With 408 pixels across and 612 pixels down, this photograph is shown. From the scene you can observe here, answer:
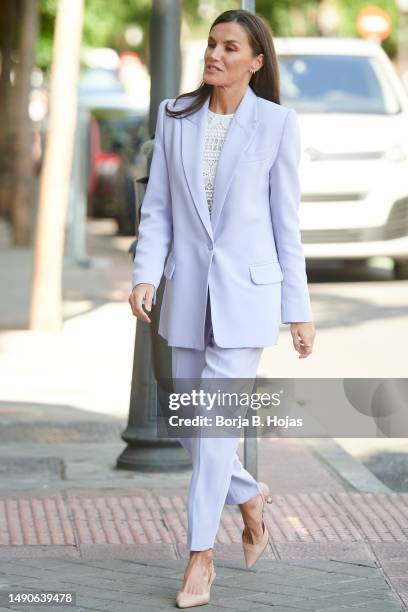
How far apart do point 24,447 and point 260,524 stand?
2599mm

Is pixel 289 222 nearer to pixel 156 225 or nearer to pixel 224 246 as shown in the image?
pixel 224 246

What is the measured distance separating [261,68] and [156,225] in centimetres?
59

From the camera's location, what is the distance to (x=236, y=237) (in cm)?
464

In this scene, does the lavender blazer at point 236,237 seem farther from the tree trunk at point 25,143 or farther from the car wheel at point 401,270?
the tree trunk at point 25,143

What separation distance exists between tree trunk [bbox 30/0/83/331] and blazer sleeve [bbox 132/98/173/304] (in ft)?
22.8

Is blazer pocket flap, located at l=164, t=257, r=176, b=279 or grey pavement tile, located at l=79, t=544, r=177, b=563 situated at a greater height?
blazer pocket flap, located at l=164, t=257, r=176, b=279

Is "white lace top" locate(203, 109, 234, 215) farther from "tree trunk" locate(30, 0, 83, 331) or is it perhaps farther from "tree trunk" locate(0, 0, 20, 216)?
"tree trunk" locate(0, 0, 20, 216)

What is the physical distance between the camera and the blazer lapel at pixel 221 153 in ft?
15.2

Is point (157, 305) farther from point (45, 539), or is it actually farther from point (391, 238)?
point (391, 238)

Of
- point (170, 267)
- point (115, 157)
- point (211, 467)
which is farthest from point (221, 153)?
point (115, 157)

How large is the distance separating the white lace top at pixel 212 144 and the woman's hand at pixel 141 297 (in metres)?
0.31

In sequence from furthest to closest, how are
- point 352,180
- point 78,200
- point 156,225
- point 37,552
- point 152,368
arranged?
1. point 78,200
2. point 352,180
3. point 152,368
4. point 37,552
5. point 156,225

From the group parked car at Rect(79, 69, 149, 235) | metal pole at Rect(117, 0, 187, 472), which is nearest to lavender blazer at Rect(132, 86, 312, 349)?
metal pole at Rect(117, 0, 187, 472)

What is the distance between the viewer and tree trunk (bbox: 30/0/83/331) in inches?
462
